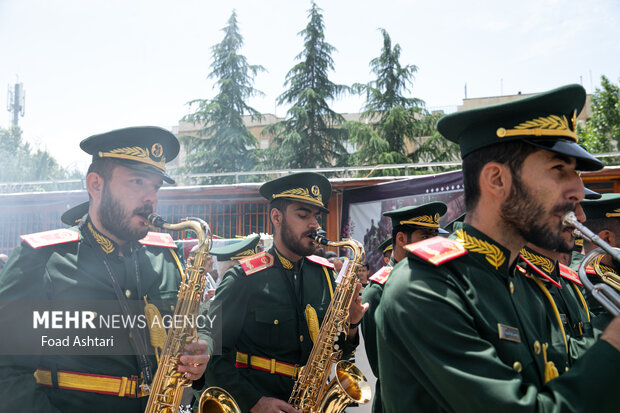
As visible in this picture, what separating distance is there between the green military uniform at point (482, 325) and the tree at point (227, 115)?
78.9 ft

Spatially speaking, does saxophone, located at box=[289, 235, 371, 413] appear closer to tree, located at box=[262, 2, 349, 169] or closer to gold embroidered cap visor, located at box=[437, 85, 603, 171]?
gold embroidered cap visor, located at box=[437, 85, 603, 171]

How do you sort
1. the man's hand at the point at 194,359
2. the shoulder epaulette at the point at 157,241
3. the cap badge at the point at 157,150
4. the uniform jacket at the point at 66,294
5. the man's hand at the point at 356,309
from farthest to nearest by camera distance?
the man's hand at the point at 356,309 < the shoulder epaulette at the point at 157,241 < the cap badge at the point at 157,150 < the man's hand at the point at 194,359 < the uniform jacket at the point at 66,294

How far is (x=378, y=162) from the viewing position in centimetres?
2280

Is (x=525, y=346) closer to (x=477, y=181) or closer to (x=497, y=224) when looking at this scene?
(x=497, y=224)

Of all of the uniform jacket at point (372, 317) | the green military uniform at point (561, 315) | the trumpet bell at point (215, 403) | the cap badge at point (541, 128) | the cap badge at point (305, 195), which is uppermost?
the cap badge at point (541, 128)

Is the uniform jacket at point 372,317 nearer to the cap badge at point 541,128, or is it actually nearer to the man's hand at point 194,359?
the man's hand at point 194,359

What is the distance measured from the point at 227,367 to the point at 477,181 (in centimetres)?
264

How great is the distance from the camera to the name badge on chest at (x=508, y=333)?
185 centimetres

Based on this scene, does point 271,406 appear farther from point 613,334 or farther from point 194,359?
point 613,334

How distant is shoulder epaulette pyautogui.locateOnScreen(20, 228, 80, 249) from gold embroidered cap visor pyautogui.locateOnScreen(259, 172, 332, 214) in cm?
191

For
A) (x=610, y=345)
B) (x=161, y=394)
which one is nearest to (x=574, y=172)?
(x=610, y=345)

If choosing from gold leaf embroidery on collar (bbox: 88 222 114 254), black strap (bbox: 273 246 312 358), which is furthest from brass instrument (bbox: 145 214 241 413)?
black strap (bbox: 273 246 312 358)

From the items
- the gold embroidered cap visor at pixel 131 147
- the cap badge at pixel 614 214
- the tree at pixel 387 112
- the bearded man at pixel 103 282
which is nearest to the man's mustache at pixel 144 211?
the bearded man at pixel 103 282

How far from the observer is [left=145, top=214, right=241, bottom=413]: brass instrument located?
3172 mm
